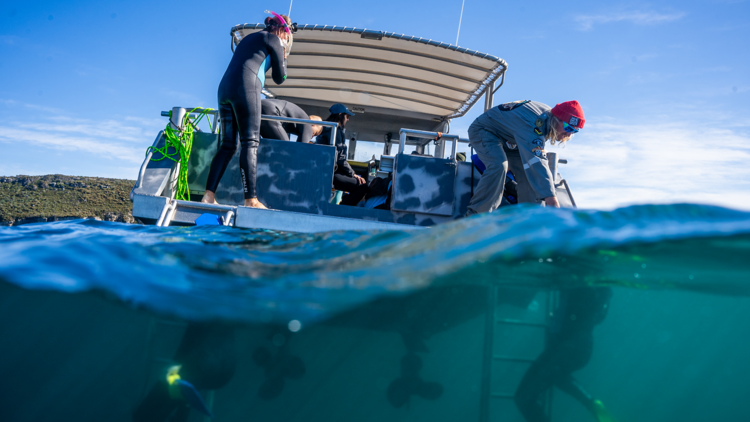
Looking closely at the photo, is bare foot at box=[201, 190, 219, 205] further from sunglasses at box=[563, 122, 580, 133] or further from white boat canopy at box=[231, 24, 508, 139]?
sunglasses at box=[563, 122, 580, 133]

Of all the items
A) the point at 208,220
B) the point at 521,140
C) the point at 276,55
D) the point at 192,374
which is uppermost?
the point at 276,55

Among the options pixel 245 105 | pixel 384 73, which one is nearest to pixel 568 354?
pixel 245 105

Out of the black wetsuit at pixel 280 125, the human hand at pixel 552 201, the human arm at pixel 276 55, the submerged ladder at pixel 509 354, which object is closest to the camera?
the submerged ladder at pixel 509 354

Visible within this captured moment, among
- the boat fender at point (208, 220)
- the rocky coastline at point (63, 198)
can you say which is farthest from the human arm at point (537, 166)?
the rocky coastline at point (63, 198)

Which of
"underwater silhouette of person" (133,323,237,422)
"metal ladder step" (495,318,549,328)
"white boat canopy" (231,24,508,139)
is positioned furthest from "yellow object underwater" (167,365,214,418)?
"white boat canopy" (231,24,508,139)

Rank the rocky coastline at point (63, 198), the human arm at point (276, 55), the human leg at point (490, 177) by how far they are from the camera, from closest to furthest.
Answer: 1. the human arm at point (276, 55)
2. the human leg at point (490, 177)
3. the rocky coastline at point (63, 198)

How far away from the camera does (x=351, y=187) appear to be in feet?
17.9

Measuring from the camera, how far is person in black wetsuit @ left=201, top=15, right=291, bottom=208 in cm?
418

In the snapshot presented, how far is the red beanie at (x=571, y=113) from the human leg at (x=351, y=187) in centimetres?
251

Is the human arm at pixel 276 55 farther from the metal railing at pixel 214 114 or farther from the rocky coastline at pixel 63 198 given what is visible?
the rocky coastline at pixel 63 198

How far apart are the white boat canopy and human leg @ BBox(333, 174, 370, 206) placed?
287 cm

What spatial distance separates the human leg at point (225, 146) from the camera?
4.25m

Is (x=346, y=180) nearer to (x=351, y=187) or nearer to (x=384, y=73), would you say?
(x=351, y=187)

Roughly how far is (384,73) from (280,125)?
337cm
